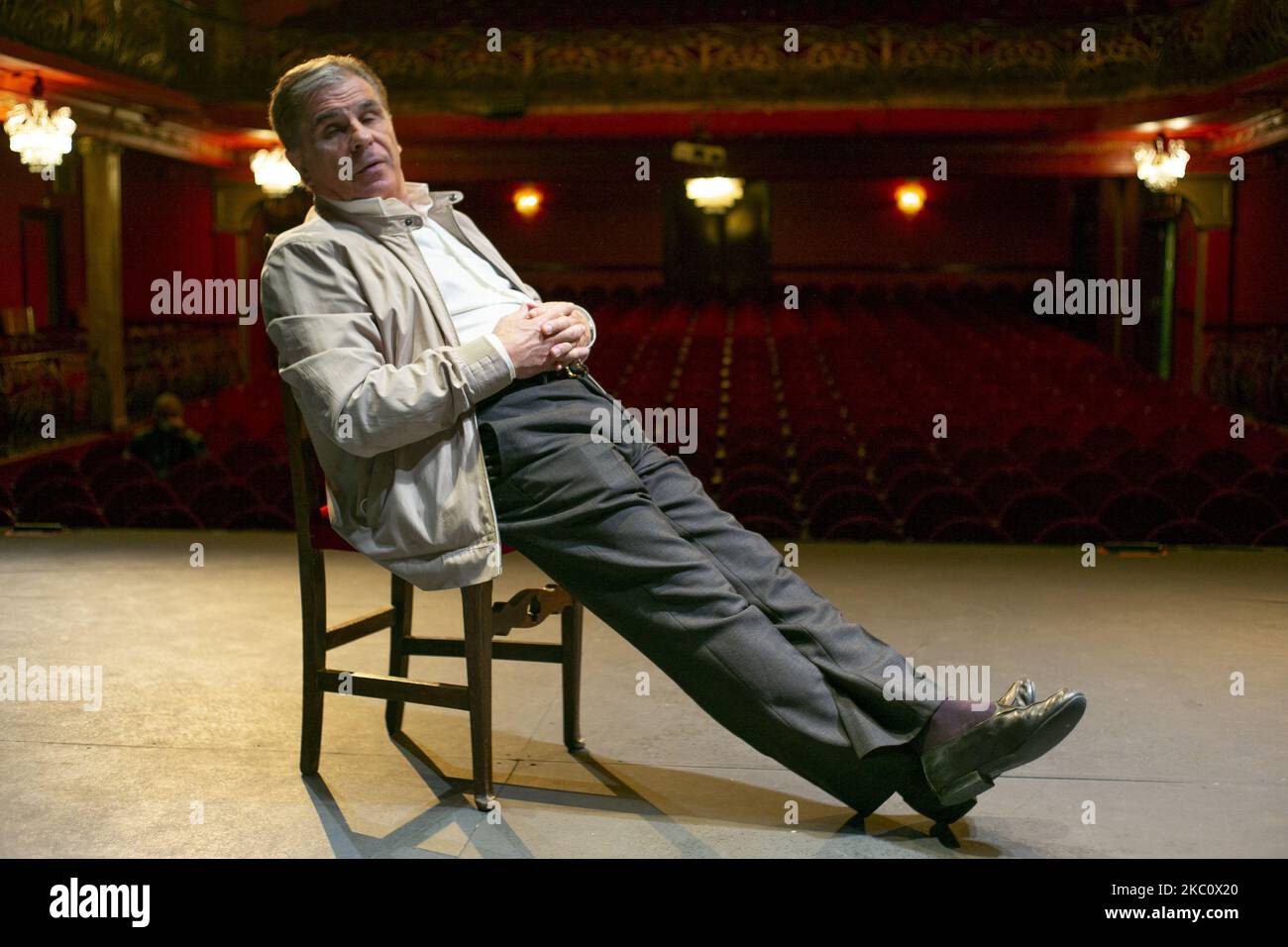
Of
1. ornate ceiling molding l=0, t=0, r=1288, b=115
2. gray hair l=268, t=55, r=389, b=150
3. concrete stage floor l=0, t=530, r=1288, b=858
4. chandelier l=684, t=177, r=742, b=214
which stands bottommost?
concrete stage floor l=0, t=530, r=1288, b=858

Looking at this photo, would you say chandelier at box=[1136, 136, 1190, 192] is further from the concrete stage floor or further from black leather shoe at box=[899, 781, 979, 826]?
black leather shoe at box=[899, 781, 979, 826]

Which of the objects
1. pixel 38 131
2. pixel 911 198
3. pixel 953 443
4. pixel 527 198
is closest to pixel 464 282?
pixel 953 443

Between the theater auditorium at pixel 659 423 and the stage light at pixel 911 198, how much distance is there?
0.04 metres

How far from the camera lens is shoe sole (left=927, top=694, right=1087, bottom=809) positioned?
6.53ft

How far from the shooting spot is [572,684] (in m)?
2.68

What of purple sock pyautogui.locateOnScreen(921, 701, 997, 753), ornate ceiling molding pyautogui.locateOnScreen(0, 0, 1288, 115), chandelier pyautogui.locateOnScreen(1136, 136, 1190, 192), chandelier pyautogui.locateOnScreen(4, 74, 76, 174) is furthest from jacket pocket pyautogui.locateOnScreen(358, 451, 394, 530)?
chandelier pyautogui.locateOnScreen(1136, 136, 1190, 192)

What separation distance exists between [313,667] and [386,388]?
638mm

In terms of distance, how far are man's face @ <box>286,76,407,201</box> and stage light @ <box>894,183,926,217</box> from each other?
49.7 ft

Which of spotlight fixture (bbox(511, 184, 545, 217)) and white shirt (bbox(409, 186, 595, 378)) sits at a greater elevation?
spotlight fixture (bbox(511, 184, 545, 217))

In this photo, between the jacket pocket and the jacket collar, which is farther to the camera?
the jacket collar

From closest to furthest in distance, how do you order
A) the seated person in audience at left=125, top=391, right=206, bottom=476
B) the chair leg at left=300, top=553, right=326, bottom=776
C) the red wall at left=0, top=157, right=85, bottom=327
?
1. the chair leg at left=300, top=553, right=326, bottom=776
2. the seated person in audience at left=125, top=391, right=206, bottom=476
3. the red wall at left=0, top=157, right=85, bottom=327

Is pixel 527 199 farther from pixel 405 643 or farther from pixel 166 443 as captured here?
pixel 405 643

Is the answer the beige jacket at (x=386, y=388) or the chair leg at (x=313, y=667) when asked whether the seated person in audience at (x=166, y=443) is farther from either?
the beige jacket at (x=386, y=388)

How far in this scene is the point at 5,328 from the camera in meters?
11.2
